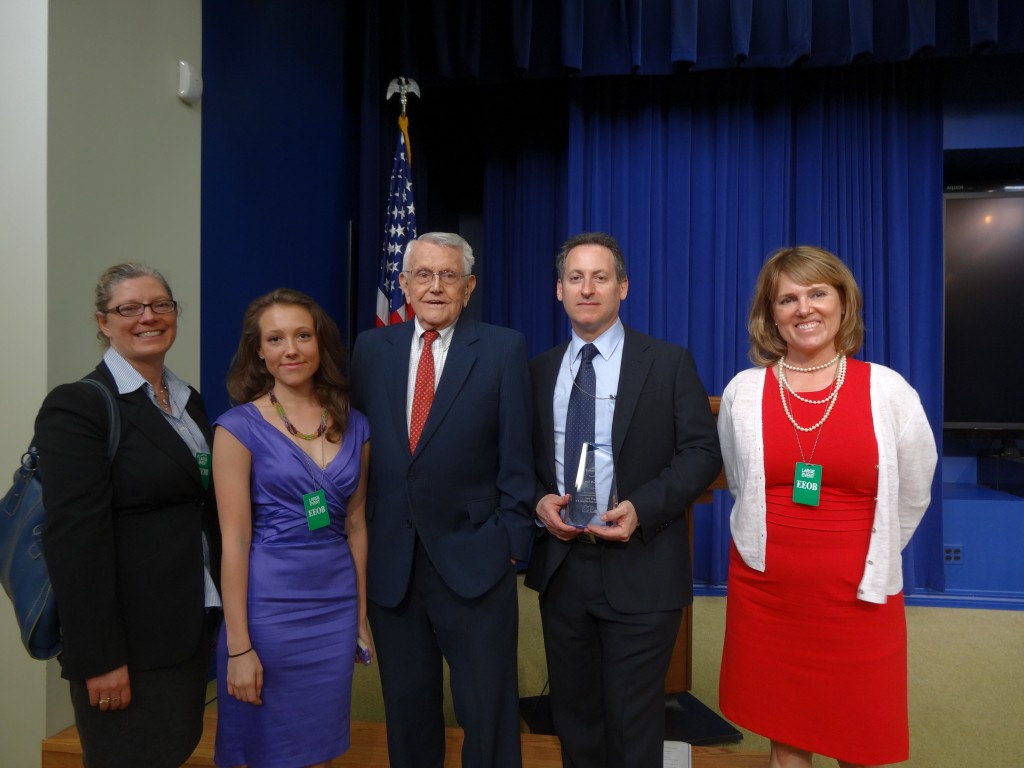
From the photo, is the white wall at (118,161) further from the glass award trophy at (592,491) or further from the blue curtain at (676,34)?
the glass award trophy at (592,491)

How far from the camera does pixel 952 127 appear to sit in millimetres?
4355

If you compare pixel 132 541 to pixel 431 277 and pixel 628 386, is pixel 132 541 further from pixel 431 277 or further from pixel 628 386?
pixel 628 386

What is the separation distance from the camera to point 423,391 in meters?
1.77

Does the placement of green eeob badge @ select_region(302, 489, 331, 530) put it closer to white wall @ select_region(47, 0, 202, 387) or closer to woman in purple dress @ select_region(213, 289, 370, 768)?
woman in purple dress @ select_region(213, 289, 370, 768)

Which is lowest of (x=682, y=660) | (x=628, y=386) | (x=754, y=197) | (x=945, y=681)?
(x=945, y=681)

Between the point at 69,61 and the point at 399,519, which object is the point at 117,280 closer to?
the point at 399,519

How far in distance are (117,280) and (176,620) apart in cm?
78

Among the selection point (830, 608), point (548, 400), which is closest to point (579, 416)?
point (548, 400)

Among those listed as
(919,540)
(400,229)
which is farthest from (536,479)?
(919,540)

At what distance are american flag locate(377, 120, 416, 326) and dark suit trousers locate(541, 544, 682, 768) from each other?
2.62 meters

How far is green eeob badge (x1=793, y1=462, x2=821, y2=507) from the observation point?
166 centimetres

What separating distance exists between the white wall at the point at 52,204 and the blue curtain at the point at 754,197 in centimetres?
277

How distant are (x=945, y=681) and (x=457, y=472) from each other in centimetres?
281

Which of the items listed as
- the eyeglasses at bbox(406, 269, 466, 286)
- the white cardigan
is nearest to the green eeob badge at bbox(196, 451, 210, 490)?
the eyeglasses at bbox(406, 269, 466, 286)
